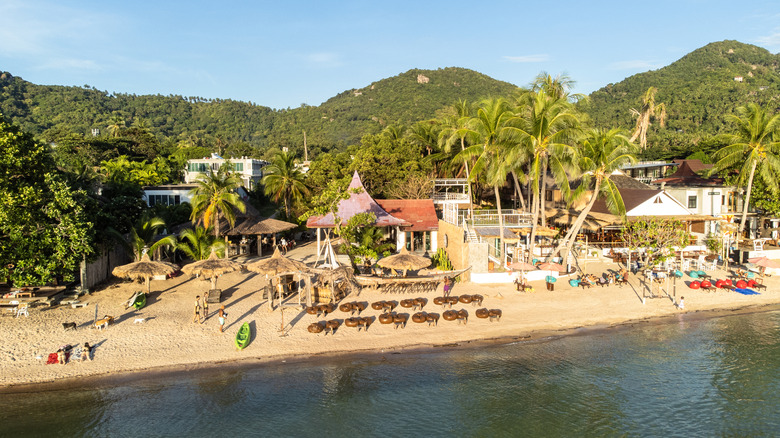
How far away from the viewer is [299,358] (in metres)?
16.6

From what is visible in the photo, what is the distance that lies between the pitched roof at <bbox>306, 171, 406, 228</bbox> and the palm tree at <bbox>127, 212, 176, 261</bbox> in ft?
26.4

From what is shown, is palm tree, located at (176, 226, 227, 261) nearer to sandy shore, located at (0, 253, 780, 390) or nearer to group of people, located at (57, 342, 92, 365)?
sandy shore, located at (0, 253, 780, 390)

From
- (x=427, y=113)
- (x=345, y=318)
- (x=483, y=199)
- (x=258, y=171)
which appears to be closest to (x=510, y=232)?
(x=345, y=318)

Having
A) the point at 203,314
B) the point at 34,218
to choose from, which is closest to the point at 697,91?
the point at 203,314

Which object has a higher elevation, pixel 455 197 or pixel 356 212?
pixel 455 197

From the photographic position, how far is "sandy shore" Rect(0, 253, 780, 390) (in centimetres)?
1611

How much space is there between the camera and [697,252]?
98.2ft

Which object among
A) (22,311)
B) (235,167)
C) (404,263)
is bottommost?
(22,311)

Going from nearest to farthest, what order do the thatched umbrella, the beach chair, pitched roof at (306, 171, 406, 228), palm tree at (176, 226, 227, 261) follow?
the beach chair < the thatched umbrella < palm tree at (176, 226, 227, 261) < pitched roof at (306, 171, 406, 228)

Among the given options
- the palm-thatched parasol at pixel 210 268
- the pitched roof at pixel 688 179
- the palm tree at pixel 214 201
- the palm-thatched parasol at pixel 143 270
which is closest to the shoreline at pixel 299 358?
the palm-thatched parasol at pixel 210 268

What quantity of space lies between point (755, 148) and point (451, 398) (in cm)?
3055

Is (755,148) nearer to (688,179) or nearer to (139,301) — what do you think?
(688,179)

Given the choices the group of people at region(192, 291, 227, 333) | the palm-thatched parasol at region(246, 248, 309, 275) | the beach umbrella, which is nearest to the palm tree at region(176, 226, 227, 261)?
the palm-thatched parasol at region(246, 248, 309, 275)

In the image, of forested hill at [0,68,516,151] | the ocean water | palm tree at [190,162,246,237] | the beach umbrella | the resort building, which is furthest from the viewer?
forested hill at [0,68,516,151]
